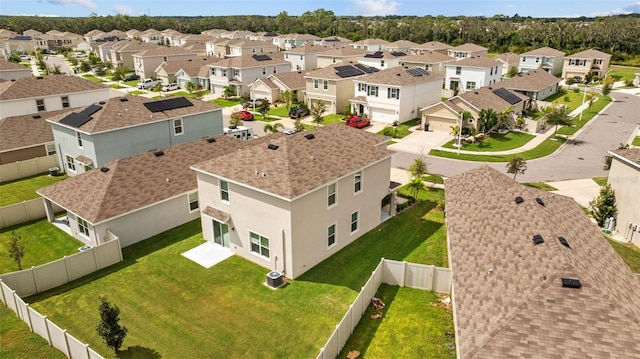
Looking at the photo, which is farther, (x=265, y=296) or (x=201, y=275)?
(x=201, y=275)

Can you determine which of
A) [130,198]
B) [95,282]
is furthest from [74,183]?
[95,282]

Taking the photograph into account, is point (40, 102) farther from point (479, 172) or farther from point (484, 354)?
point (484, 354)

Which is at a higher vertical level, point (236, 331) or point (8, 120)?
point (8, 120)

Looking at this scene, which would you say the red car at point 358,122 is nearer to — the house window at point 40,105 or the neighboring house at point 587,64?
the house window at point 40,105

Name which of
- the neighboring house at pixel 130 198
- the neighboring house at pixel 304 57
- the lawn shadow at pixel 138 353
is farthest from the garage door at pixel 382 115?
the lawn shadow at pixel 138 353

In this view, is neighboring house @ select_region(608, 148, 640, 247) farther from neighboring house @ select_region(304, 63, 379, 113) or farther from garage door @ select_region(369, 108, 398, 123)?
neighboring house @ select_region(304, 63, 379, 113)

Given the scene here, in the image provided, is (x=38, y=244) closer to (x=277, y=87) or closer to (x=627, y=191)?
(x=627, y=191)
